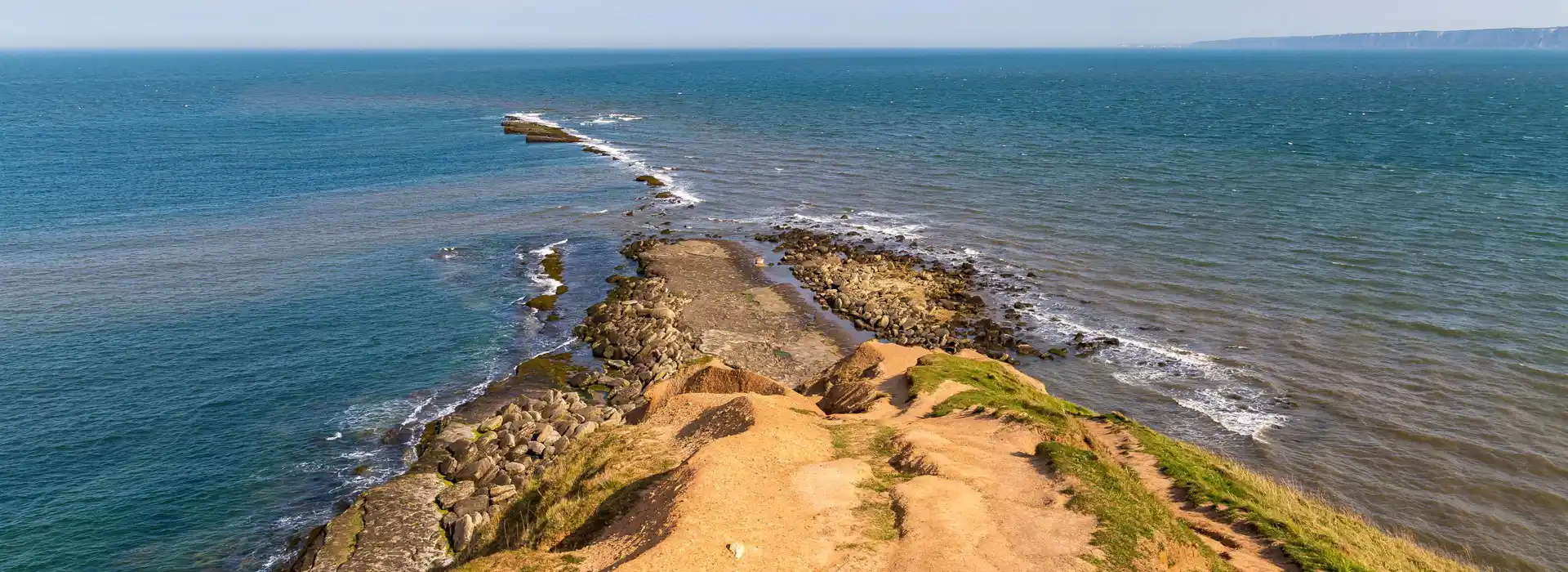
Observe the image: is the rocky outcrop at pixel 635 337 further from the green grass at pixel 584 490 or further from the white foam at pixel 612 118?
the white foam at pixel 612 118

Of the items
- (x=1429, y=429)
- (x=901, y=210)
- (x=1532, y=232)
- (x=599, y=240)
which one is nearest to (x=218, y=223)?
(x=599, y=240)

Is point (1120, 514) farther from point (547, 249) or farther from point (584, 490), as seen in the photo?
point (547, 249)

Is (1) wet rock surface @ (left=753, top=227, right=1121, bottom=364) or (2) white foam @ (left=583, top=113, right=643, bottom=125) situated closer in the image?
(1) wet rock surface @ (left=753, top=227, right=1121, bottom=364)

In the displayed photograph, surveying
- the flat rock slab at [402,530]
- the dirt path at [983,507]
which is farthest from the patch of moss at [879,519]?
the flat rock slab at [402,530]

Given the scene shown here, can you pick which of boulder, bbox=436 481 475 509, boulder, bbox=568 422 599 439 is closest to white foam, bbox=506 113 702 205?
boulder, bbox=568 422 599 439

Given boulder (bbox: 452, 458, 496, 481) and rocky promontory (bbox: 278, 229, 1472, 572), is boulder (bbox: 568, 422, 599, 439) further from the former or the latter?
boulder (bbox: 452, 458, 496, 481)
